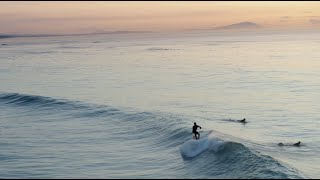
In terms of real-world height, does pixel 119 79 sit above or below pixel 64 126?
above

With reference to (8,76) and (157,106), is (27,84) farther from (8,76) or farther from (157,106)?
(157,106)

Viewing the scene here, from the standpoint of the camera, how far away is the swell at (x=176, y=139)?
26.9 meters

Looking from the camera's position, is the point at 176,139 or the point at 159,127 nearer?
the point at 176,139

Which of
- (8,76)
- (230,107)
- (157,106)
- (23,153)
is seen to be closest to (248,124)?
(230,107)

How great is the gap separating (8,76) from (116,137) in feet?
182

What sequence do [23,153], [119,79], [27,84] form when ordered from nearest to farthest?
[23,153] < [27,84] < [119,79]

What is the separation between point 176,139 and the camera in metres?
36.5

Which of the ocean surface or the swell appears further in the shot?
the ocean surface

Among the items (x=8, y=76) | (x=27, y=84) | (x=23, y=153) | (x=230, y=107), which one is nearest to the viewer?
(x=23, y=153)

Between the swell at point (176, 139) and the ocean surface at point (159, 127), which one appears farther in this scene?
the ocean surface at point (159, 127)

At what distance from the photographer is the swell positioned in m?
26.9

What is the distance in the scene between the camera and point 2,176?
84.5 feet

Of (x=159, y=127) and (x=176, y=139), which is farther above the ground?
(x=159, y=127)

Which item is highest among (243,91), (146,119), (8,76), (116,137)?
(8,76)
